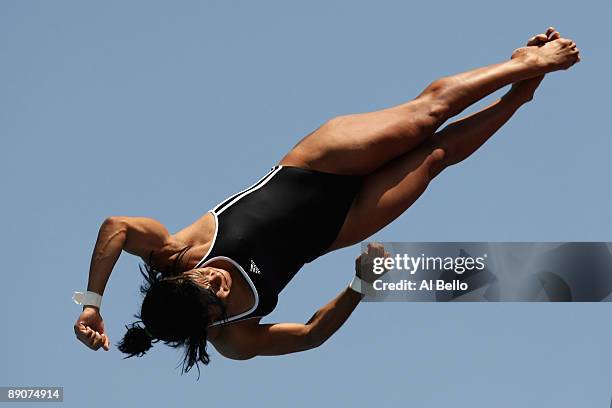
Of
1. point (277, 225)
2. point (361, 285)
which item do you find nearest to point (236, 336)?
point (277, 225)

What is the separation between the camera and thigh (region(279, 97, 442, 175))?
372 inches

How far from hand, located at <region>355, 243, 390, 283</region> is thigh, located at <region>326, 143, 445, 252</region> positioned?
16 centimetres

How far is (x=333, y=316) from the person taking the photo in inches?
381

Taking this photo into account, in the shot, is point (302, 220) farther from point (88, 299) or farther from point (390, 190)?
point (88, 299)

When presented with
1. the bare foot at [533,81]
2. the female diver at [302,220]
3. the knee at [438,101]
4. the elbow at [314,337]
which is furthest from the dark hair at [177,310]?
the bare foot at [533,81]

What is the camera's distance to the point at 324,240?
963cm

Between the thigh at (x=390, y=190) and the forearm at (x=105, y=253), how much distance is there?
169 cm

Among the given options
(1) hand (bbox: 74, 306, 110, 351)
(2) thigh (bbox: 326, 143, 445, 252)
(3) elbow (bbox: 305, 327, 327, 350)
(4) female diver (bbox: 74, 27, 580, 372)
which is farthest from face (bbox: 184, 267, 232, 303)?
(2) thigh (bbox: 326, 143, 445, 252)

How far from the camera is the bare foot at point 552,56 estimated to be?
961cm

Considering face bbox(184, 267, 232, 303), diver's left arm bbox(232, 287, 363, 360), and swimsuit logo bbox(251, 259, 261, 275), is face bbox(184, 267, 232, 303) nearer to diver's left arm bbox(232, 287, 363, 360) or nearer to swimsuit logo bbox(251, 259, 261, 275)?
swimsuit logo bbox(251, 259, 261, 275)

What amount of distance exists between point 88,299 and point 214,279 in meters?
0.87

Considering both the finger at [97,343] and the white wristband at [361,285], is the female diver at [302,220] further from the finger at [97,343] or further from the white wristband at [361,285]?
the finger at [97,343]

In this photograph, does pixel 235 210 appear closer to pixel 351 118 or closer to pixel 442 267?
pixel 351 118

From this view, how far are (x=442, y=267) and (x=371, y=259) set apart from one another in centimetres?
144
